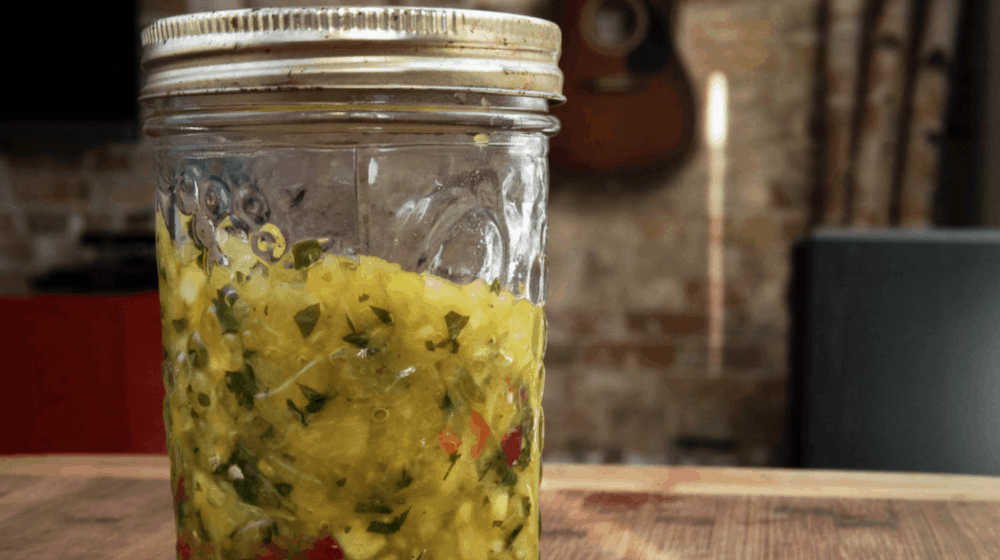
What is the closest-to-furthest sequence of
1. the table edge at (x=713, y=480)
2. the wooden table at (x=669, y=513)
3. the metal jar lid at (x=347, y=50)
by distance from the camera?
the metal jar lid at (x=347, y=50) < the wooden table at (x=669, y=513) < the table edge at (x=713, y=480)

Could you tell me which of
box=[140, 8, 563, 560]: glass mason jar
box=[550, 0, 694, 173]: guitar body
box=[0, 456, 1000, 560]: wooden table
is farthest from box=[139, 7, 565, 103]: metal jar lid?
box=[550, 0, 694, 173]: guitar body

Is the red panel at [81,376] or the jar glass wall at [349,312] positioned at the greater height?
the jar glass wall at [349,312]

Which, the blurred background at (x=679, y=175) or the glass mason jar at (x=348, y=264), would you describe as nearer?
the glass mason jar at (x=348, y=264)

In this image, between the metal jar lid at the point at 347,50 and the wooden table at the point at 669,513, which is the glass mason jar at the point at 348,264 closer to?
the metal jar lid at the point at 347,50

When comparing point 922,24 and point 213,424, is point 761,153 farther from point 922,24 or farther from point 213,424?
point 213,424

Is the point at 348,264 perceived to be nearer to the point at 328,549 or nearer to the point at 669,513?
the point at 328,549

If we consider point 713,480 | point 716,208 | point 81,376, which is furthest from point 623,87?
point 713,480

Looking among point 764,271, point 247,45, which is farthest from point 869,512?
point 764,271

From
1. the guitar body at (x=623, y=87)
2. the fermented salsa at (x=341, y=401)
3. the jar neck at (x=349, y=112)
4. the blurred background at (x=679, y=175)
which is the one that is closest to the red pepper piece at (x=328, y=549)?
the fermented salsa at (x=341, y=401)
